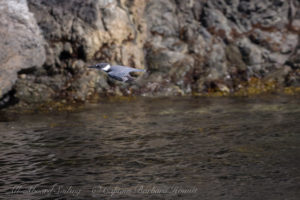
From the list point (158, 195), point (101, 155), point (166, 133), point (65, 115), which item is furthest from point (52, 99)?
point (158, 195)

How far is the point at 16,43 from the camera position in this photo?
723 inches

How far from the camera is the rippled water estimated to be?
820 centimetres

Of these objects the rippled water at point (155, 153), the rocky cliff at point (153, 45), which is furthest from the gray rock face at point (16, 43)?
the rippled water at point (155, 153)

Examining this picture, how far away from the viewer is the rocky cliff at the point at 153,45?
19719 millimetres

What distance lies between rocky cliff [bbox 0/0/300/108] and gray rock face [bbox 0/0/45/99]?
4 centimetres

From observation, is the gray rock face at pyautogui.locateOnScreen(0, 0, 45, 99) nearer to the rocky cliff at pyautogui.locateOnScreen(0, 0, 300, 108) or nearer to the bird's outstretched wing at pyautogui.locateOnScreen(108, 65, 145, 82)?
the rocky cliff at pyautogui.locateOnScreen(0, 0, 300, 108)

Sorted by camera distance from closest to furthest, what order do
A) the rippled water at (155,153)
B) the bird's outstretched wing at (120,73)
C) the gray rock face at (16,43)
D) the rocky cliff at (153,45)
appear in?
the rippled water at (155,153) → the bird's outstretched wing at (120,73) → the gray rock face at (16,43) → the rocky cliff at (153,45)

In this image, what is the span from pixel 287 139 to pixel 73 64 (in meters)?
12.3

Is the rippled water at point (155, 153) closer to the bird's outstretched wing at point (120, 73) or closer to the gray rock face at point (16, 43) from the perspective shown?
the bird's outstretched wing at point (120, 73)

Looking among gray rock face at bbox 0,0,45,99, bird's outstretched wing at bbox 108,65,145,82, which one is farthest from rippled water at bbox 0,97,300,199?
gray rock face at bbox 0,0,45,99

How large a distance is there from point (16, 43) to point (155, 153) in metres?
9.78

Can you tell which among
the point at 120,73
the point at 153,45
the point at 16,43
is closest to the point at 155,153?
the point at 120,73

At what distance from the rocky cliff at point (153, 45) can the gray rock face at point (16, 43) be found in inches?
1.5

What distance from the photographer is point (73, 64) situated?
2156cm
